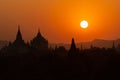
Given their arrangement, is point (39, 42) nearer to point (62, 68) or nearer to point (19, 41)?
point (19, 41)

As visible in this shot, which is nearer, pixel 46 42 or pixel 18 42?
pixel 18 42

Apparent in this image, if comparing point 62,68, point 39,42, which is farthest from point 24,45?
point 62,68

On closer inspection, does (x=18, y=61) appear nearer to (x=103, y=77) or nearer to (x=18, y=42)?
(x=103, y=77)

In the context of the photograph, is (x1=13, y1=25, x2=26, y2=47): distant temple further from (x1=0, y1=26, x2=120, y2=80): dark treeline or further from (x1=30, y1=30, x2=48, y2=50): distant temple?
(x1=0, y1=26, x2=120, y2=80): dark treeline

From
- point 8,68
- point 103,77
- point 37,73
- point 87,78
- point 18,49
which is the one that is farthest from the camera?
point 18,49

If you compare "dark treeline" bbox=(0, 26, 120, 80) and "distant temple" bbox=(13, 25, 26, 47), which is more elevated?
"distant temple" bbox=(13, 25, 26, 47)

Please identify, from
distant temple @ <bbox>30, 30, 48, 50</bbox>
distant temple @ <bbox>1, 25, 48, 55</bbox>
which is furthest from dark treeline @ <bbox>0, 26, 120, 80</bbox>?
distant temple @ <bbox>30, 30, 48, 50</bbox>

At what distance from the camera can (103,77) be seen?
70.2 m

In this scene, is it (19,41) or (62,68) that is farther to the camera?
(19,41)

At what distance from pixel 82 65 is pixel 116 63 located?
37.0 feet

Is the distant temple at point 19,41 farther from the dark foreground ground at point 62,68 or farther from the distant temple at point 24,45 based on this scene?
the dark foreground ground at point 62,68

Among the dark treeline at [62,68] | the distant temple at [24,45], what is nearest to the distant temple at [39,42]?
the distant temple at [24,45]

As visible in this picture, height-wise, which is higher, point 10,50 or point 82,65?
point 10,50

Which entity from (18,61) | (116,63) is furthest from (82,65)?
(18,61)
